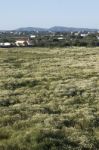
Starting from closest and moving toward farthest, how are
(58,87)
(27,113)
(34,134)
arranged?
(34,134) → (27,113) → (58,87)

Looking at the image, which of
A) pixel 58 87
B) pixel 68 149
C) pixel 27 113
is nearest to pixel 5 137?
pixel 68 149

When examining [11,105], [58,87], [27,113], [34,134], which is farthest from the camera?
[58,87]

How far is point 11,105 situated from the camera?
865 inches

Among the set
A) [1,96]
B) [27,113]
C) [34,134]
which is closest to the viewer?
[34,134]

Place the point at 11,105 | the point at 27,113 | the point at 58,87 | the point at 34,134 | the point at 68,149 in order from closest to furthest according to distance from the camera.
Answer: the point at 68,149 → the point at 34,134 → the point at 27,113 → the point at 11,105 → the point at 58,87

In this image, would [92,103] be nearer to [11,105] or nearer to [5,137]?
[11,105]

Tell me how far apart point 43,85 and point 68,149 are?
18.0 m

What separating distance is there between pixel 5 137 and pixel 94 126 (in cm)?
438

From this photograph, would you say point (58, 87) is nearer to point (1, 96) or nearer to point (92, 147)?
point (1, 96)

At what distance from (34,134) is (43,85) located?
1669cm

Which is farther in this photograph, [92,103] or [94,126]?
[92,103]

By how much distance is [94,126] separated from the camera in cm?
1731

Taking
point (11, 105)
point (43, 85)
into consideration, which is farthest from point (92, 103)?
point (43, 85)

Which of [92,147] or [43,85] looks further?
[43,85]
